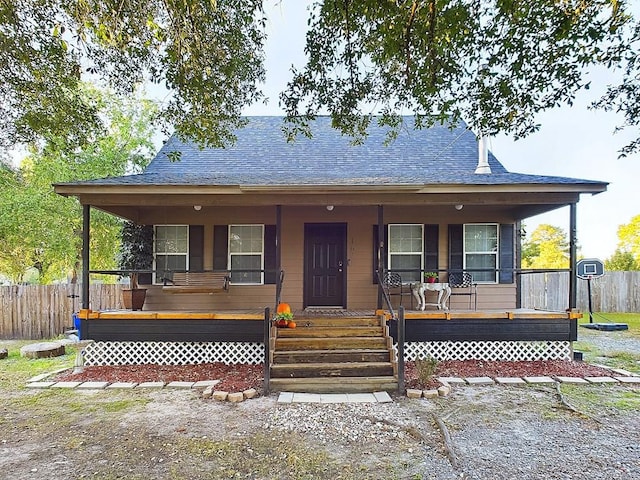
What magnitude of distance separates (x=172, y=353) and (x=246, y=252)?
Result: 2.44 metres

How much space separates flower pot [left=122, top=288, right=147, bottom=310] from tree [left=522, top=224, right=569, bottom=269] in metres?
24.1

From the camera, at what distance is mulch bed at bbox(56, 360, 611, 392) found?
598 cm

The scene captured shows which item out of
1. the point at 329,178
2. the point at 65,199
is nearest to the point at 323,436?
the point at 329,178

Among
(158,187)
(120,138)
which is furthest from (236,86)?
(120,138)

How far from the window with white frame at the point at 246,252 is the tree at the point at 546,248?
22.2m

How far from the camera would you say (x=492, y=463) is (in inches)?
133

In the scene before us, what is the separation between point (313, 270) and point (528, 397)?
451 cm

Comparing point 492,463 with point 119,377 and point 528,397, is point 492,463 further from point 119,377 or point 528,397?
point 119,377

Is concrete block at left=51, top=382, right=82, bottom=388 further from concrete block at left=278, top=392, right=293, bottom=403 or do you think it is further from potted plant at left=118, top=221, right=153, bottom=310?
concrete block at left=278, top=392, right=293, bottom=403

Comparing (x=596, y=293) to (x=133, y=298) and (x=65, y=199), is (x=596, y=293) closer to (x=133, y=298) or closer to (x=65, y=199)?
(x=133, y=298)

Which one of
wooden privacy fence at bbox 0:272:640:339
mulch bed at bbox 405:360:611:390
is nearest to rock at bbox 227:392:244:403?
mulch bed at bbox 405:360:611:390

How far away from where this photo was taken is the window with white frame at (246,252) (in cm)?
827

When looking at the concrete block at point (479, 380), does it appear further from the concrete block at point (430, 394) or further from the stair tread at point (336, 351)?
the stair tread at point (336, 351)

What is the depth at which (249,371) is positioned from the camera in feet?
20.6
